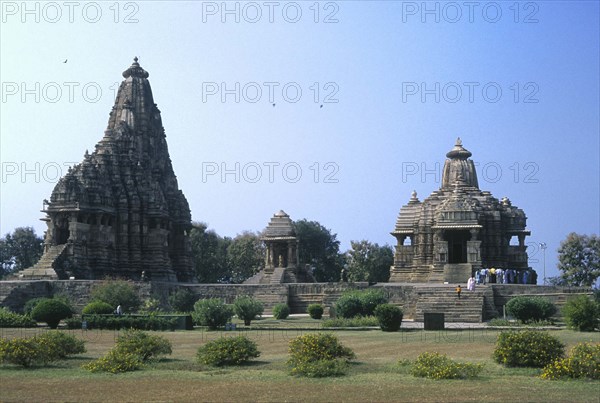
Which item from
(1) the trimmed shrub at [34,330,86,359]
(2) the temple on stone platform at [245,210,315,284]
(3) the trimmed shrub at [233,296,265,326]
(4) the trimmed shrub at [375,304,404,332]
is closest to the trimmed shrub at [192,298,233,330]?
(3) the trimmed shrub at [233,296,265,326]

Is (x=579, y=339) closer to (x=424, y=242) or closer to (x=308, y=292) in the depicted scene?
(x=308, y=292)

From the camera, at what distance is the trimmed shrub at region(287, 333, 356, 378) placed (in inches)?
760

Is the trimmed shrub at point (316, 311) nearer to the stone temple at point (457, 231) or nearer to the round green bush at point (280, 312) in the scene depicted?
the round green bush at point (280, 312)

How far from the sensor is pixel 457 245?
5712 cm

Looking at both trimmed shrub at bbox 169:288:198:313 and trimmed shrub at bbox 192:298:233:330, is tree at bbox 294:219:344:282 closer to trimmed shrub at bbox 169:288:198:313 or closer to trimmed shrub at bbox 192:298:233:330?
trimmed shrub at bbox 169:288:198:313

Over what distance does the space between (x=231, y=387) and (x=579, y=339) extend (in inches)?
553

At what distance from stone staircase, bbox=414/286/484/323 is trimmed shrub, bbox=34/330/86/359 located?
68.8ft

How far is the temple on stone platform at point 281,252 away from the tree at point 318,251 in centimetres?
2848

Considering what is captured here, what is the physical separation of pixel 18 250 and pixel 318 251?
30.5 metres

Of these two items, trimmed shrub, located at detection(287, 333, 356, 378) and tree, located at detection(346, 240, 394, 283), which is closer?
trimmed shrub, located at detection(287, 333, 356, 378)

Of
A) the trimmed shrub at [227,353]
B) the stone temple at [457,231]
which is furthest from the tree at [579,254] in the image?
the trimmed shrub at [227,353]

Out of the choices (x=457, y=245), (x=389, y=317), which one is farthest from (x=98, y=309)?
(x=457, y=245)

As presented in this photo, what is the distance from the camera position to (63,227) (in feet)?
178

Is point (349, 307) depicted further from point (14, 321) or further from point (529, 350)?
point (529, 350)
